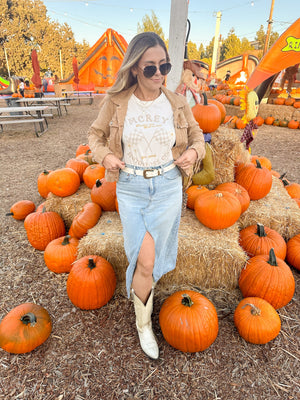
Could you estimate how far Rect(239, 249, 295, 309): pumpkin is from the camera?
213 centimetres

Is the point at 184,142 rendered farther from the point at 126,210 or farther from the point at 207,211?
the point at 207,211

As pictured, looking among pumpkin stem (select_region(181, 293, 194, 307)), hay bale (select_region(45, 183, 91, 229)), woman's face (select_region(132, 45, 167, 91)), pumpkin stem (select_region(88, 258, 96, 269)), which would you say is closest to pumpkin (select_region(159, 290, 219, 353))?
pumpkin stem (select_region(181, 293, 194, 307))

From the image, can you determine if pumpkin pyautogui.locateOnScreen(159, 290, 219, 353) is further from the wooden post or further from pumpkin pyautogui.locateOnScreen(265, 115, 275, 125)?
pumpkin pyautogui.locateOnScreen(265, 115, 275, 125)

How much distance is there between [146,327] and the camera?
1.90 m

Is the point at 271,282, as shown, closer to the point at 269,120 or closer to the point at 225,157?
the point at 225,157

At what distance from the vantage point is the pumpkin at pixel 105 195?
2859mm

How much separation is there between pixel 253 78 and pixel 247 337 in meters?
9.30

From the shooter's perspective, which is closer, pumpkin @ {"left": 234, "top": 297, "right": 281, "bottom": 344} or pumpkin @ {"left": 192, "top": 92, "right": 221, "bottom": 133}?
pumpkin @ {"left": 234, "top": 297, "right": 281, "bottom": 344}

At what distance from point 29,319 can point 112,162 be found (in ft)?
4.39

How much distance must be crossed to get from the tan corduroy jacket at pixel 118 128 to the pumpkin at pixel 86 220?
129 centimetres

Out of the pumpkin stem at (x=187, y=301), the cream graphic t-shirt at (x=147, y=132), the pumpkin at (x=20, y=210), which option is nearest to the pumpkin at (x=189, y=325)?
the pumpkin stem at (x=187, y=301)

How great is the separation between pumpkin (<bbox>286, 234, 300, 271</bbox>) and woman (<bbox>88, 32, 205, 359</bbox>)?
5.63 feet

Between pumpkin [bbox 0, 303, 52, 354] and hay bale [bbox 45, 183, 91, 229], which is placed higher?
hay bale [bbox 45, 183, 91, 229]

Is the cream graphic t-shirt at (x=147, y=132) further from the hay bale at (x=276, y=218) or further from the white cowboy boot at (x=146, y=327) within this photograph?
the hay bale at (x=276, y=218)
